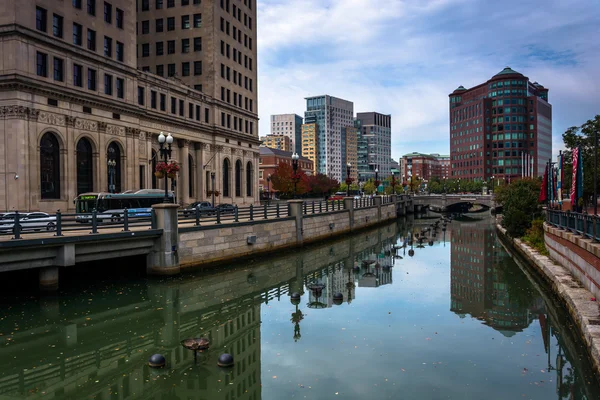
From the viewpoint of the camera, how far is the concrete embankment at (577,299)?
12.4 m

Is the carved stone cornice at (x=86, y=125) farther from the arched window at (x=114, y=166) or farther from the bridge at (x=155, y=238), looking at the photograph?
the bridge at (x=155, y=238)

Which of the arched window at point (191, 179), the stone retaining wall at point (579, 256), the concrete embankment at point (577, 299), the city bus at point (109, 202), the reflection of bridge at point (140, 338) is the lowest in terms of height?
the reflection of bridge at point (140, 338)

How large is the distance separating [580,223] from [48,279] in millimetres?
23661

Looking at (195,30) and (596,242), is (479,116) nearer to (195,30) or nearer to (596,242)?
(195,30)

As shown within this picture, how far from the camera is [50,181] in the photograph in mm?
42281

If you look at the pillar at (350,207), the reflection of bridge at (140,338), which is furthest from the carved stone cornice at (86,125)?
the pillar at (350,207)

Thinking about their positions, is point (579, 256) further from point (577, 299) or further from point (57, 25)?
point (57, 25)

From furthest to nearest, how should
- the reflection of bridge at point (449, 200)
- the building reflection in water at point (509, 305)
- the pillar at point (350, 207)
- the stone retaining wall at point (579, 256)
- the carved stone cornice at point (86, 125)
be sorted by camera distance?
the reflection of bridge at point (449, 200) → the pillar at point (350, 207) → the carved stone cornice at point (86, 125) → the stone retaining wall at point (579, 256) → the building reflection in water at point (509, 305)

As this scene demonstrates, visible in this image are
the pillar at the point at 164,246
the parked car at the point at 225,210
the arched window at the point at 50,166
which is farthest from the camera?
the arched window at the point at 50,166

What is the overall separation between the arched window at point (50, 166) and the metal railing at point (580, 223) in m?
40.2

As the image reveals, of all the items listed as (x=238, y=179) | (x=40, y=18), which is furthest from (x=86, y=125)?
(x=238, y=179)

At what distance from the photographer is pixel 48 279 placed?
20719 millimetres

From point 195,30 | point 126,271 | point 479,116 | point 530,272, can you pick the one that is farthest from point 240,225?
point 479,116

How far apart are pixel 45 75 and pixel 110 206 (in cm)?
1403
